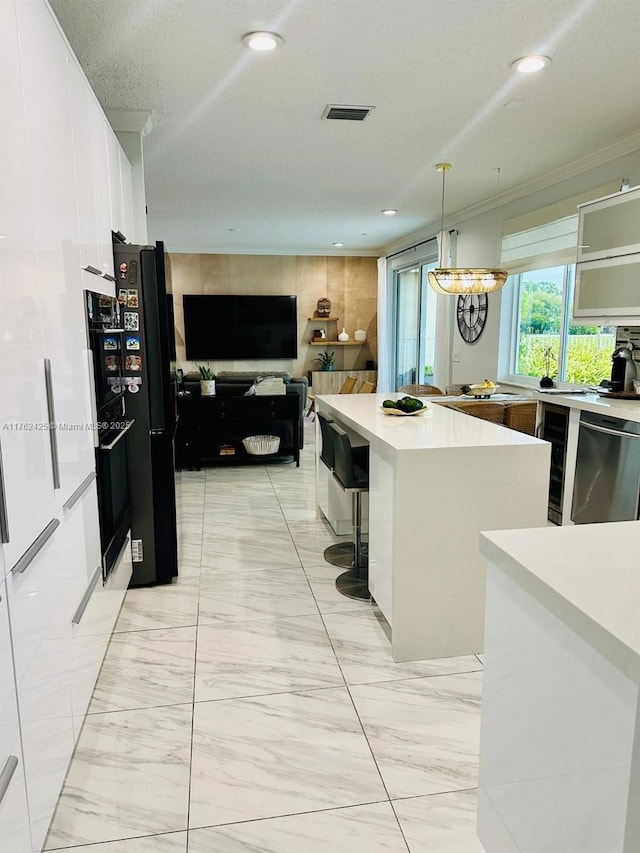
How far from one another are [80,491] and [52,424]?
41cm

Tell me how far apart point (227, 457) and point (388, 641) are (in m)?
3.62

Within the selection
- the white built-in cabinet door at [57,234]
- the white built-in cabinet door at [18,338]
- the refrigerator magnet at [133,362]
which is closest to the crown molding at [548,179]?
the refrigerator magnet at [133,362]

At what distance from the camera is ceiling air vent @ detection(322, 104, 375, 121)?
327 centimetres

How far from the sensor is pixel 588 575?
1.12 m

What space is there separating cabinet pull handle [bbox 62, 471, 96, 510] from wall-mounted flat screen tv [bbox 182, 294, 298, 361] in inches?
283

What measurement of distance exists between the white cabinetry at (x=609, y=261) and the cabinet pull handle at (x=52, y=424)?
3.23 meters

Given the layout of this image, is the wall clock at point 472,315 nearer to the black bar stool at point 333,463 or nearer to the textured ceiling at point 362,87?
the textured ceiling at point 362,87

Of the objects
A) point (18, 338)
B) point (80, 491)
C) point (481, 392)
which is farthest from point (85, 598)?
point (481, 392)

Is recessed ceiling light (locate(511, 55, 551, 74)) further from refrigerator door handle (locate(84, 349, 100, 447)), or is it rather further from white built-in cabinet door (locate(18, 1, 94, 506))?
refrigerator door handle (locate(84, 349, 100, 447))

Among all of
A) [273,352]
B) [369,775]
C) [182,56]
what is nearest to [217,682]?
[369,775]

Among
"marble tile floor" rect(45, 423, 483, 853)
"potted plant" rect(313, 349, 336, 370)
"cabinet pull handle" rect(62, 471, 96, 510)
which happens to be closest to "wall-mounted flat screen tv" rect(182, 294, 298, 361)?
"potted plant" rect(313, 349, 336, 370)

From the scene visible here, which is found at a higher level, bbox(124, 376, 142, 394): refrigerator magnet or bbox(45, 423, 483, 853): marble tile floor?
bbox(124, 376, 142, 394): refrigerator magnet

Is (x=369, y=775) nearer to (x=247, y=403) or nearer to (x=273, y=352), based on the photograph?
(x=247, y=403)

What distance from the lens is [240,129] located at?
143 inches
